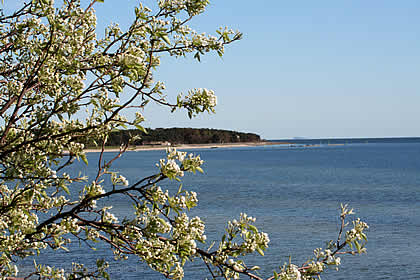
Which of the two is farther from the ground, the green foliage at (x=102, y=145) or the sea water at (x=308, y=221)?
the green foliage at (x=102, y=145)

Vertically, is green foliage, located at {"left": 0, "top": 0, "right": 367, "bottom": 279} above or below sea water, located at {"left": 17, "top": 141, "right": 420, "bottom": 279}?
above

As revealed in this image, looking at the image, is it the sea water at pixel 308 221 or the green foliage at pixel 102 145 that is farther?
the sea water at pixel 308 221

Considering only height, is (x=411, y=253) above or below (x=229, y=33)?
below

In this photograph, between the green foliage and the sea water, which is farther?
the sea water

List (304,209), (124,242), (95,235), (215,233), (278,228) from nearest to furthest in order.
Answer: (124,242)
(95,235)
(215,233)
(278,228)
(304,209)

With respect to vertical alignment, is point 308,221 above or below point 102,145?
below

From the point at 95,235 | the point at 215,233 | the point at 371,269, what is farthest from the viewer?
the point at 215,233

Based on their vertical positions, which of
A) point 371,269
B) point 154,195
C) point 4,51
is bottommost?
point 371,269

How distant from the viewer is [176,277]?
17.5ft

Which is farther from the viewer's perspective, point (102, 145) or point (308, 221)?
point (308, 221)

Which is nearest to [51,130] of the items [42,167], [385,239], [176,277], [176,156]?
[42,167]

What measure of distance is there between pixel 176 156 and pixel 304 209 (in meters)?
35.3

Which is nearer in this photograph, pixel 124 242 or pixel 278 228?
pixel 124 242

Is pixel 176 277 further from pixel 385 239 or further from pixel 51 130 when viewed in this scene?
pixel 385 239
